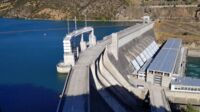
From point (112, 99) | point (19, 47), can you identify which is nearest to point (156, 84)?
point (112, 99)

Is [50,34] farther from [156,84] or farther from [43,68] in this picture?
[156,84]

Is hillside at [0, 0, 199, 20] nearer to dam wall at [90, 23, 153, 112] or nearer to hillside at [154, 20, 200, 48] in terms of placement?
hillside at [154, 20, 200, 48]

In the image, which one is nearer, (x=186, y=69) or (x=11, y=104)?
(x=11, y=104)

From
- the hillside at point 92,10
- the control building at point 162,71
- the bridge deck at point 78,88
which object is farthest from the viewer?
the hillside at point 92,10

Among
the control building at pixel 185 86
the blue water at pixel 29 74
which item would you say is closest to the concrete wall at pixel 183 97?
the control building at pixel 185 86

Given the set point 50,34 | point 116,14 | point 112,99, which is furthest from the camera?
point 116,14

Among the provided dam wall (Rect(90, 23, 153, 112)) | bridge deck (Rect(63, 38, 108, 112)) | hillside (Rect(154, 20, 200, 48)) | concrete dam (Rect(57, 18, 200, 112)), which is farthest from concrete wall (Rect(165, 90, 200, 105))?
hillside (Rect(154, 20, 200, 48))

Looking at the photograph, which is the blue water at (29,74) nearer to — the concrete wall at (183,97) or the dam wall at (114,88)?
the dam wall at (114,88)
